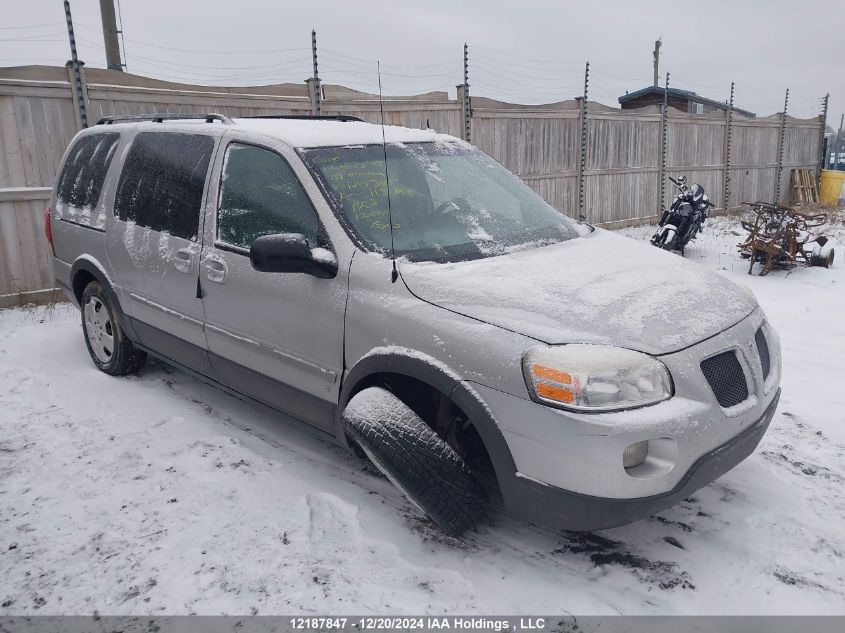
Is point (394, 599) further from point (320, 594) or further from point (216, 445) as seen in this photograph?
point (216, 445)

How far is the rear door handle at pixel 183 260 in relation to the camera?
3.86 meters

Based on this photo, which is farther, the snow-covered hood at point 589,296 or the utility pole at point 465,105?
the utility pole at point 465,105

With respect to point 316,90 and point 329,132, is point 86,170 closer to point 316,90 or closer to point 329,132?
point 329,132

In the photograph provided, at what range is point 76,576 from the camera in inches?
108

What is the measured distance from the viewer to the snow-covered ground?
261cm

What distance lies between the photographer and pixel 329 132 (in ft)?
12.3

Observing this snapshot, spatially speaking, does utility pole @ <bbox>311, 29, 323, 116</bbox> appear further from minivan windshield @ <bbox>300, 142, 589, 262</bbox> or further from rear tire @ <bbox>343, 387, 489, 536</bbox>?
rear tire @ <bbox>343, 387, 489, 536</bbox>

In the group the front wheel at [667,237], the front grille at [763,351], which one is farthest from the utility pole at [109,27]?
the front grille at [763,351]

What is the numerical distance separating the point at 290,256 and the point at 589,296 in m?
1.32

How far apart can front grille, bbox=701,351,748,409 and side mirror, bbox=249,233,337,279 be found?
1681 millimetres

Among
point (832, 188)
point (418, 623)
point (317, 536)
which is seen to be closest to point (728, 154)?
point (832, 188)

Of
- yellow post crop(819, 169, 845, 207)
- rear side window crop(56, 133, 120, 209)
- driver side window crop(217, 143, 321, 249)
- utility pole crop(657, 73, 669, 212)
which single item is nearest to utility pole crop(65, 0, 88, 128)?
rear side window crop(56, 133, 120, 209)

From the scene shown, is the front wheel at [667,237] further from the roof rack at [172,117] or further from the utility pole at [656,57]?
the utility pole at [656,57]

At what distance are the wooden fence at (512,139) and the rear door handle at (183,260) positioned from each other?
4.13 metres
